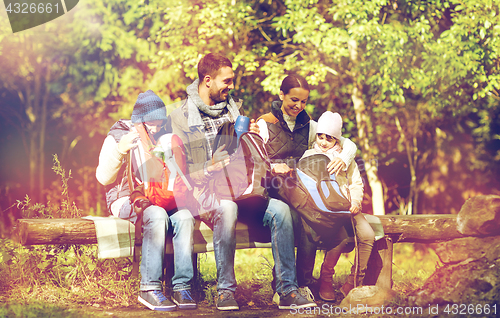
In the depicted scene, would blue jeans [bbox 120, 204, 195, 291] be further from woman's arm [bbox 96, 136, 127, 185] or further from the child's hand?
the child's hand

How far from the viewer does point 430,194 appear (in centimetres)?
893

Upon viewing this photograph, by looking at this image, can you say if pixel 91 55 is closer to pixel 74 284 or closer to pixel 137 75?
pixel 137 75

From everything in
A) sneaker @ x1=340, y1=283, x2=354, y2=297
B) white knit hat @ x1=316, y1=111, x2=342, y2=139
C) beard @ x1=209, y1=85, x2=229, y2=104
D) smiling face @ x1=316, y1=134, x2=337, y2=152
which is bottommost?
sneaker @ x1=340, y1=283, x2=354, y2=297

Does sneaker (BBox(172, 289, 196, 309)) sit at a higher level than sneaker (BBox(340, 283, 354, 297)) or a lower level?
higher

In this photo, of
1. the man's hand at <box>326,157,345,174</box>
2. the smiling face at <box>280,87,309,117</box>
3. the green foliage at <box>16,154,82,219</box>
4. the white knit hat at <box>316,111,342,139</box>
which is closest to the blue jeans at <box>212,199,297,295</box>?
the man's hand at <box>326,157,345,174</box>

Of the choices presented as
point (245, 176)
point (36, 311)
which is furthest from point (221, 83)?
point (36, 311)

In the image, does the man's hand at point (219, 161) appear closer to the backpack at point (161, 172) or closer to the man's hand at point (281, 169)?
the backpack at point (161, 172)

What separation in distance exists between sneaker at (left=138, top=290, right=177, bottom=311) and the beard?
5.04 feet

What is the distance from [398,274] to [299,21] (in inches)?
124

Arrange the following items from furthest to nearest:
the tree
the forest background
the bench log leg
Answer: the forest background < the tree < the bench log leg

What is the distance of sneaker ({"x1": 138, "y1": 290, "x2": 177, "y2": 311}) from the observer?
10.4 feet

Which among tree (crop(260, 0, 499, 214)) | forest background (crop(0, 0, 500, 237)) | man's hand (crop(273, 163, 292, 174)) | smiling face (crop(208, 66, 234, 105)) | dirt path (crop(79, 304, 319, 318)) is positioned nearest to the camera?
dirt path (crop(79, 304, 319, 318))

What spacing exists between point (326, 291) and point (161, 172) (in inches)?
61.2

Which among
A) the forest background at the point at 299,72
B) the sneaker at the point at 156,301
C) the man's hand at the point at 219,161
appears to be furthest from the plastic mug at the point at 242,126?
the forest background at the point at 299,72
